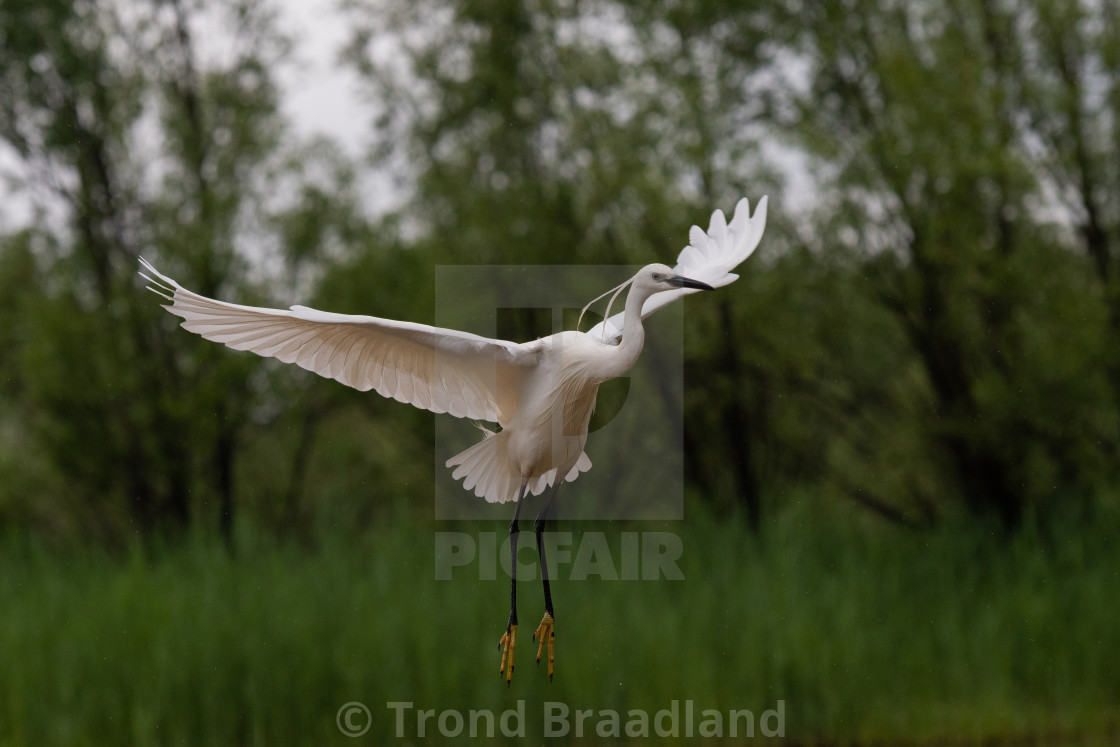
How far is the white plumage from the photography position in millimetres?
1442

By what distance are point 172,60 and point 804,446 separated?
832cm

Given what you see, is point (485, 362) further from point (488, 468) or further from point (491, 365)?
point (488, 468)

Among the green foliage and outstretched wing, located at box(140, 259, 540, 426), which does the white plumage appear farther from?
the green foliage

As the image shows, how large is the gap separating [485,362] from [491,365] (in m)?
0.01

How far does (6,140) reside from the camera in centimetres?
1131

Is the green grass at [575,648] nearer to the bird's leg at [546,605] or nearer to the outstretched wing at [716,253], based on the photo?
the outstretched wing at [716,253]

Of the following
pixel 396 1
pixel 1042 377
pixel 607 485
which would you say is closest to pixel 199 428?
pixel 607 485

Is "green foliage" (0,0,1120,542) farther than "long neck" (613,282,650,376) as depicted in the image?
Yes

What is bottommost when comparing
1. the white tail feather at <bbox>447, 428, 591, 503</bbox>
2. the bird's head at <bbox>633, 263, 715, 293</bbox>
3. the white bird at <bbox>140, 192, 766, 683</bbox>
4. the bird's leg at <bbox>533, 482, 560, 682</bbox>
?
the bird's leg at <bbox>533, 482, 560, 682</bbox>

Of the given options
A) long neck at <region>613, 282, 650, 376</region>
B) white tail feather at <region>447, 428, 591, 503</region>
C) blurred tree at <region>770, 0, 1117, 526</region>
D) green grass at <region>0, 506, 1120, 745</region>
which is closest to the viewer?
long neck at <region>613, 282, 650, 376</region>

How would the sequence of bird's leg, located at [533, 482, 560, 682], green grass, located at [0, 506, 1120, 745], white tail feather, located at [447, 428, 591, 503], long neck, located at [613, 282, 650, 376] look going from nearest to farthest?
bird's leg, located at [533, 482, 560, 682]
long neck, located at [613, 282, 650, 376]
white tail feather, located at [447, 428, 591, 503]
green grass, located at [0, 506, 1120, 745]

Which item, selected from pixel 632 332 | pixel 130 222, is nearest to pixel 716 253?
pixel 632 332

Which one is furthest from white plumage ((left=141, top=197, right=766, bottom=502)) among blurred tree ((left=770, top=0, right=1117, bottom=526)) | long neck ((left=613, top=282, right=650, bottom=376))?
blurred tree ((left=770, top=0, right=1117, bottom=526))

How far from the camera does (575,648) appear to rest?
7.09 meters
